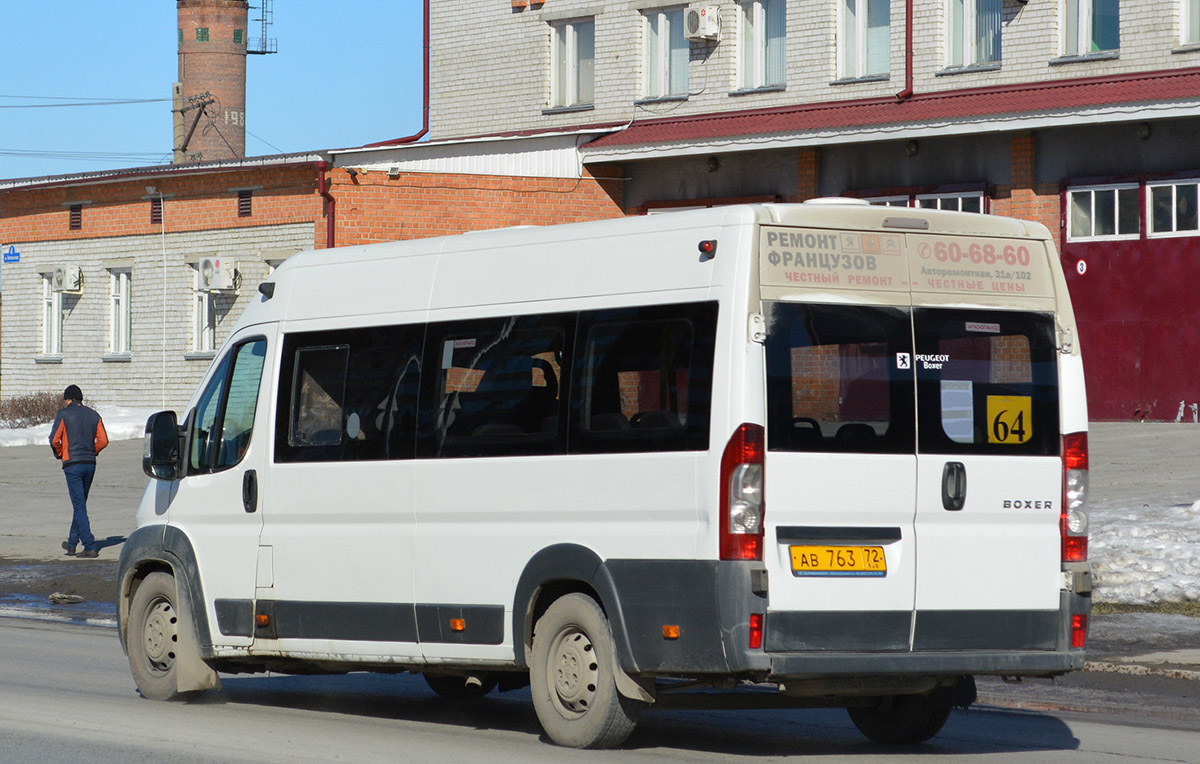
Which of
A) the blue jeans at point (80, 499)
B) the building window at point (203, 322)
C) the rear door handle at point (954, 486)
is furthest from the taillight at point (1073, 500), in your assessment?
the building window at point (203, 322)

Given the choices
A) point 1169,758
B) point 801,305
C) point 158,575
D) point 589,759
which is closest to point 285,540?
point 158,575

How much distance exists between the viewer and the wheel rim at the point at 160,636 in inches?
408

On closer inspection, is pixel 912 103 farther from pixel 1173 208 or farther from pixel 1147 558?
pixel 1147 558

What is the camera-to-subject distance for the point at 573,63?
36.2 metres

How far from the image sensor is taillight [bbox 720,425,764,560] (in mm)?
7668

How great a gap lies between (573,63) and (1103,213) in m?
12.2

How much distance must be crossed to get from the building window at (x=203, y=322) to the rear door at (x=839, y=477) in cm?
3348

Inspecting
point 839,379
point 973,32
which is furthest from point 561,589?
point 973,32

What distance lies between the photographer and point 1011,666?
8.18 meters

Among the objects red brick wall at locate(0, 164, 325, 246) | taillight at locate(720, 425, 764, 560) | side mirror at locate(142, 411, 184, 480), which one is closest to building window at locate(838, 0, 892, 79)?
red brick wall at locate(0, 164, 325, 246)

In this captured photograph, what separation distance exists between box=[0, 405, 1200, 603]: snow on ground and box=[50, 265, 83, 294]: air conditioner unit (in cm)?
3042

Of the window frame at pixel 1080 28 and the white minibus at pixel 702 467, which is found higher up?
the window frame at pixel 1080 28

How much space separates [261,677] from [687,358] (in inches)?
204

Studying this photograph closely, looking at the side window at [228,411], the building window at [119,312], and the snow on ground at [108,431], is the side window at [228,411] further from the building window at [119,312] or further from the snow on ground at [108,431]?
the building window at [119,312]
